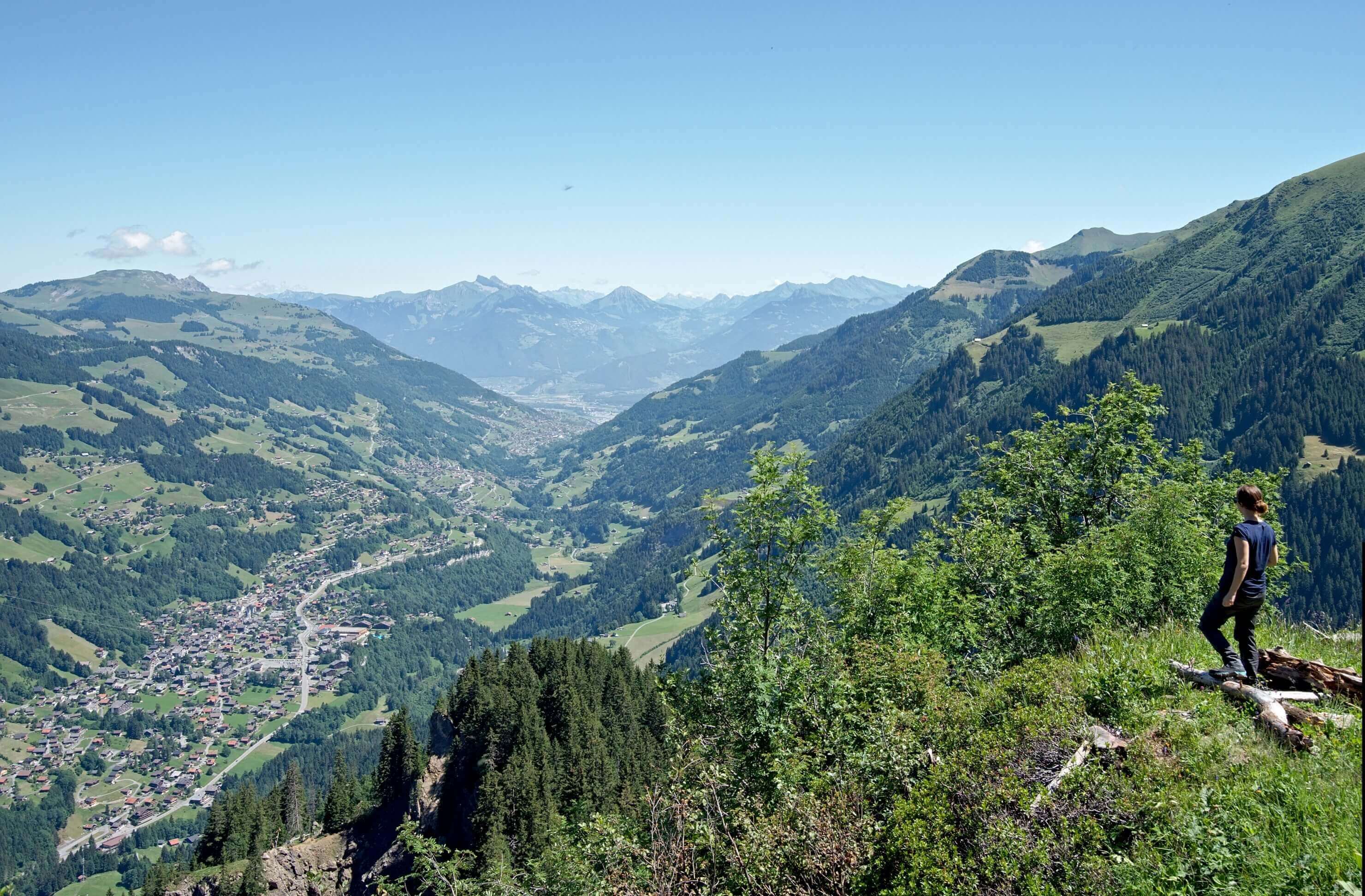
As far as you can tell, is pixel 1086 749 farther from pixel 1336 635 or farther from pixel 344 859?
pixel 344 859

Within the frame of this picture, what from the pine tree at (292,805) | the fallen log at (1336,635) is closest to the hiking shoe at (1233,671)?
the fallen log at (1336,635)

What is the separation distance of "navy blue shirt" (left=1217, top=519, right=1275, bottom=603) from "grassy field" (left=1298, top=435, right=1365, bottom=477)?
203111 millimetres

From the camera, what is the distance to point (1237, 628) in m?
12.5

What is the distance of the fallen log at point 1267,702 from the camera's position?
10.3 meters

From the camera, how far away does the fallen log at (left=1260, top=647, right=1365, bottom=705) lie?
11.3 meters

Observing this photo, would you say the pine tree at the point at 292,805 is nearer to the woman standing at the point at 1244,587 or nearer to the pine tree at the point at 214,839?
the pine tree at the point at 214,839

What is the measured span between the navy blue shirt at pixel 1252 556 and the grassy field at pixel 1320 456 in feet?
666

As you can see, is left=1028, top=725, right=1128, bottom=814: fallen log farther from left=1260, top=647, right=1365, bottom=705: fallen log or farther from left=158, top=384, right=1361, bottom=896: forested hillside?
left=1260, top=647, right=1365, bottom=705: fallen log

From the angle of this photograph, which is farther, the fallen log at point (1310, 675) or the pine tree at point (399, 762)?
the pine tree at point (399, 762)

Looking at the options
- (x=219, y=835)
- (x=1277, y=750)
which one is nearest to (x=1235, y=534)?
(x=1277, y=750)

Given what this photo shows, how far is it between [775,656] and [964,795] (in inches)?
247

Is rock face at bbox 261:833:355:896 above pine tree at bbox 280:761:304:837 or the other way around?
above

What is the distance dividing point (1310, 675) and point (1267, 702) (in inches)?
72.7

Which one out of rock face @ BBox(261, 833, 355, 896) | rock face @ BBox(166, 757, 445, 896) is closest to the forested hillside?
rock face @ BBox(166, 757, 445, 896)
